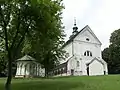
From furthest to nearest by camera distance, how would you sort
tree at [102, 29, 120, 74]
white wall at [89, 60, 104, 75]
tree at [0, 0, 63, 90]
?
tree at [102, 29, 120, 74], white wall at [89, 60, 104, 75], tree at [0, 0, 63, 90]

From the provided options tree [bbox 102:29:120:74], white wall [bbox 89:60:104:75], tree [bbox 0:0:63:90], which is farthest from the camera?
tree [bbox 102:29:120:74]

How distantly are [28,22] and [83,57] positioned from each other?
3921 centimetres

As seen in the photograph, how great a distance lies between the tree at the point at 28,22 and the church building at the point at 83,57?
113 feet

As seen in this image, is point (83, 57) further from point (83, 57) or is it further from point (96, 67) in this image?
point (96, 67)

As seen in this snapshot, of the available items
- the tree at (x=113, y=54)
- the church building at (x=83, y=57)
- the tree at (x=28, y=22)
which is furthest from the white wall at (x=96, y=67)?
the tree at (x=28, y=22)

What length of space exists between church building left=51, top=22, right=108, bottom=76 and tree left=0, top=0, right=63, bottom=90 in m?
34.6

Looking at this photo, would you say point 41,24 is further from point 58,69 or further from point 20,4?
point 58,69

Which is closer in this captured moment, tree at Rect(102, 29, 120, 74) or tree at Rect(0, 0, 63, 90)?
tree at Rect(0, 0, 63, 90)

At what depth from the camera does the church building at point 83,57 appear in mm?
62188

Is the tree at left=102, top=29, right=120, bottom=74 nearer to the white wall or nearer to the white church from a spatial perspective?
the white church

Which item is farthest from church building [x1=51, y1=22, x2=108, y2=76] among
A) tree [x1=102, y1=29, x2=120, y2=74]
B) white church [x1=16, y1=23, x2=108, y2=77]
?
tree [x1=102, y1=29, x2=120, y2=74]

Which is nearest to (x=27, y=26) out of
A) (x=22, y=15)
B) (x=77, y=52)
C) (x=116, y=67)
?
(x=22, y=15)

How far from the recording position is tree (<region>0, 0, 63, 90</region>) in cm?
2516

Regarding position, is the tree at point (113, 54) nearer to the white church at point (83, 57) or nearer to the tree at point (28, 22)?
the white church at point (83, 57)
